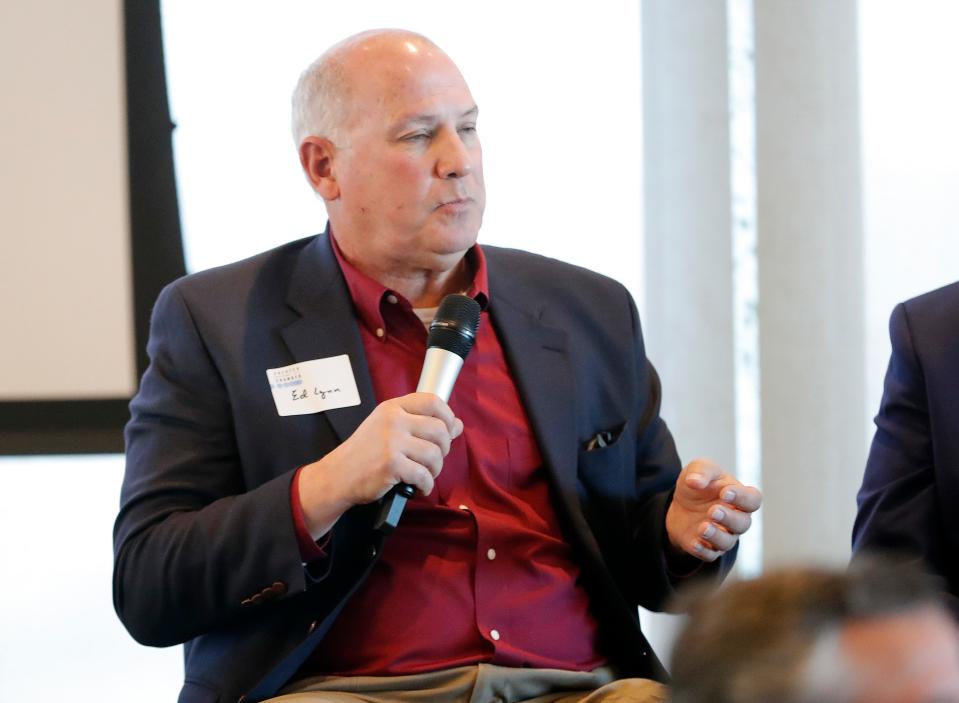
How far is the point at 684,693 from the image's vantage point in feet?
1.86

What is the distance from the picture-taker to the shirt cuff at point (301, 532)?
158cm

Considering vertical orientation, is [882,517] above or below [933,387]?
below

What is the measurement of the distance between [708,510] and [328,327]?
0.64 meters

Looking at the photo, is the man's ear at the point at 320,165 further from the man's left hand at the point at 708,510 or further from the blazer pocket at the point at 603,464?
the man's left hand at the point at 708,510

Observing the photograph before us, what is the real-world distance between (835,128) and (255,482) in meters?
1.85

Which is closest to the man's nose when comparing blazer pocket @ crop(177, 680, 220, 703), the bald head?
the bald head

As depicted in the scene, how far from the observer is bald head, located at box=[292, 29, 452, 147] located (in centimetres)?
186

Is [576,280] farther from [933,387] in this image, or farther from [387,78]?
[933,387]

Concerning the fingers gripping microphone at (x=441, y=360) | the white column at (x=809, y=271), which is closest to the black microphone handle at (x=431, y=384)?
the fingers gripping microphone at (x=441, y=360)

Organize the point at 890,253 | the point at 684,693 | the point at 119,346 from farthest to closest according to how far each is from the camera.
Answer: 1. the point at 890,253
2. the point at 119,346
3. the point at 684,693

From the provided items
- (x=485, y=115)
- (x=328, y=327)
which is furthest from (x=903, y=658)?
(x=485, y=115)

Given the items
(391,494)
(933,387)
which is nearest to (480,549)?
(391,494)

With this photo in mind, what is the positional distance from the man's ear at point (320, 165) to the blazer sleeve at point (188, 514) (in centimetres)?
31

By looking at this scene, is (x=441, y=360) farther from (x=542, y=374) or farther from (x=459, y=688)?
(x=459, y=688)
